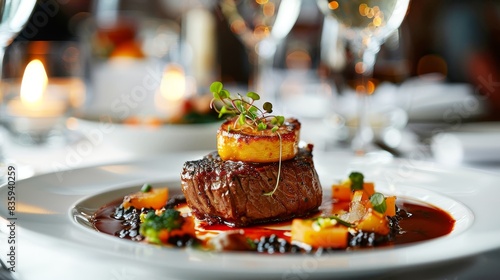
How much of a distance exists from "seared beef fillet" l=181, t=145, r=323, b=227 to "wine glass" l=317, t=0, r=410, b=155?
1087mm

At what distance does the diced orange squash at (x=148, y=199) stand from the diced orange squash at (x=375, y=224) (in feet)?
2.50

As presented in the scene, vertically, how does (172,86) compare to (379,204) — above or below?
above

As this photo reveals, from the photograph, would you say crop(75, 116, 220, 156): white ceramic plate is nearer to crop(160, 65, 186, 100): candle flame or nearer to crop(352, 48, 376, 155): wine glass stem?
crop(352, 48, 376, 155): wine glass stem

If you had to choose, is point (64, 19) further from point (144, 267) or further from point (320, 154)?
point (144, 267)

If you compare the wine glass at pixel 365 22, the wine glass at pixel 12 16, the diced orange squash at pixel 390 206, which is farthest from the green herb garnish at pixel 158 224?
the wine glass at pixel 365 22

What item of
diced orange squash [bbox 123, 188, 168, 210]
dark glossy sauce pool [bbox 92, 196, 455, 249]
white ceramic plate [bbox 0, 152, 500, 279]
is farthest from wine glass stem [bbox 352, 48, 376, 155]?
diced orange squash [bbox 123, 188, 168, 210]

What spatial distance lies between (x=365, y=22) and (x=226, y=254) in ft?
6.44

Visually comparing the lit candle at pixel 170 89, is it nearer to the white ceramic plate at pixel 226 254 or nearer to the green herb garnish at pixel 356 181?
the white ceramic plate at pixel 226 254

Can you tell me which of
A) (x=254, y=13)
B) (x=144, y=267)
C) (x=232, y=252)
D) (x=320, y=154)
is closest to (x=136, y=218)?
(x=232, y=252)

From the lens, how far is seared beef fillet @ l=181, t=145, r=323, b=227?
2035mm

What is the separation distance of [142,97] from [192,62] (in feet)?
8.56

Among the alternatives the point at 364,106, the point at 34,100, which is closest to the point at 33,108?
the point at 34,100

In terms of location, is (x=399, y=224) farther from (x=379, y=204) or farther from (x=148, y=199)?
(x=148, y=199)

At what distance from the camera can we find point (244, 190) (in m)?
2.04
